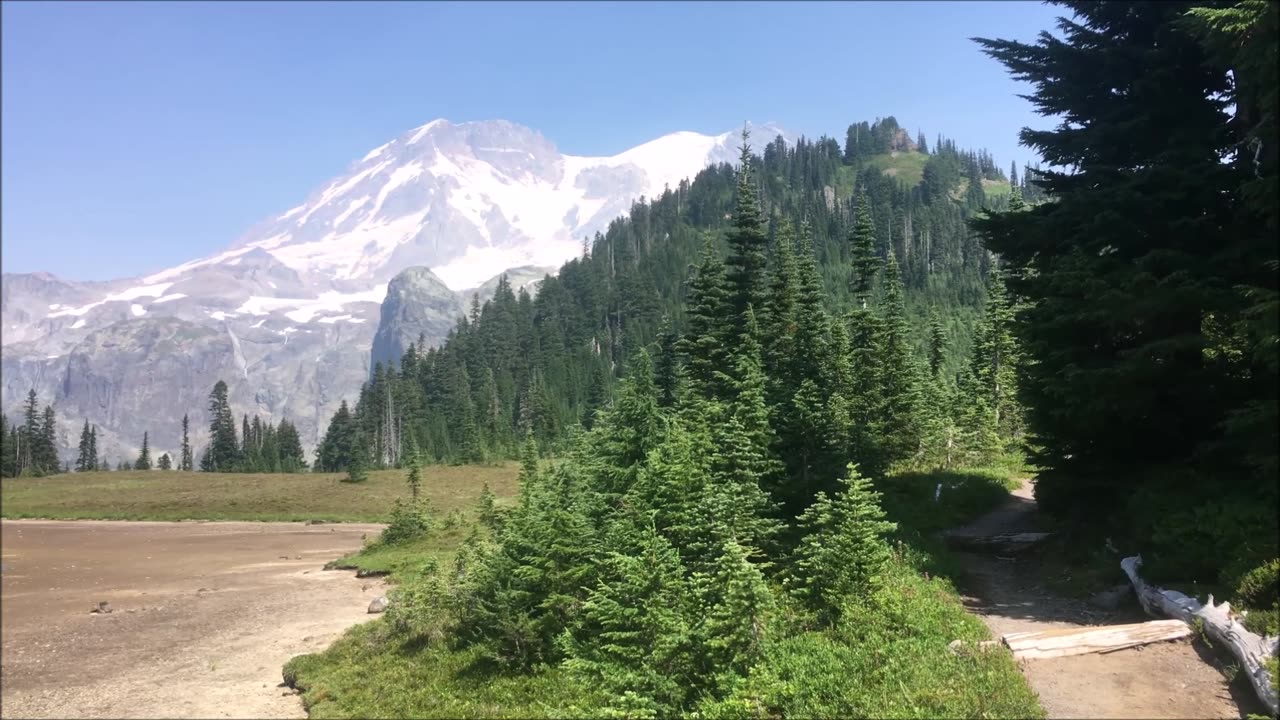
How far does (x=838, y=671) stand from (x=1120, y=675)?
383 centimetres

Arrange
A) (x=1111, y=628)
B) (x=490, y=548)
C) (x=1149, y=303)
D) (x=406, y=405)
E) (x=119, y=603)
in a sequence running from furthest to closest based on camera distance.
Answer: (x=406, y=405) < (x=119, y=603) < (x=490, y=548) < (x=1149, y=303) < (x=1111, y=628)

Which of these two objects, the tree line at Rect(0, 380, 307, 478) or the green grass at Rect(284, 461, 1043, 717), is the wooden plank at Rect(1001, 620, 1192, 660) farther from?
the tree line at Rect(0, 380, 307, 478)

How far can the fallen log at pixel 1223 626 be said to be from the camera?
27.2ft

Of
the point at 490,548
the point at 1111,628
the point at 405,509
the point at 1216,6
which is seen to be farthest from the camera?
the point at 405,509

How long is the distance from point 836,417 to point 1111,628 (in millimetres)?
12658

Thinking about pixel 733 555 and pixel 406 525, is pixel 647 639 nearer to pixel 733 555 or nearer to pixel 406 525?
pixel 733 555

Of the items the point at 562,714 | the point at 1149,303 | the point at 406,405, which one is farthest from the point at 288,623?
the point at 406,405

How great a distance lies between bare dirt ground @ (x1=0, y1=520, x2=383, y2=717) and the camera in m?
20.5

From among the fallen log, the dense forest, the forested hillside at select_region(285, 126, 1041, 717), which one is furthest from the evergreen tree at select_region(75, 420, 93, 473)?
the fallen log

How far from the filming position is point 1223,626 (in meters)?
9.52

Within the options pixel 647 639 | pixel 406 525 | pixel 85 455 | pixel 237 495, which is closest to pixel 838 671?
pixel 647 639

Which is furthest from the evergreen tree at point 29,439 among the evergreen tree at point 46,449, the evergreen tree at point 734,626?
the evergreen tree at point 734,626

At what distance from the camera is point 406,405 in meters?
139

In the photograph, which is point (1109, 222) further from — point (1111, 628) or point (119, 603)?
point (119, 603)
